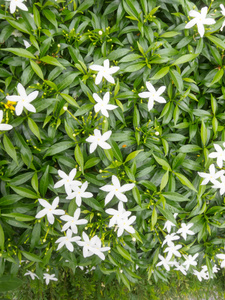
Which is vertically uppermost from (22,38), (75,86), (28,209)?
(22,38)

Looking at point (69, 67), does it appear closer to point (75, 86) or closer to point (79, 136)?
point (75, 86)

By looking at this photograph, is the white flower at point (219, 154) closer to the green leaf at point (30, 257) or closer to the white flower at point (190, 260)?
the white flower at point (190, 260)

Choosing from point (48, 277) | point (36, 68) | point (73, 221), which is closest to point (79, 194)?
point (73, 221)

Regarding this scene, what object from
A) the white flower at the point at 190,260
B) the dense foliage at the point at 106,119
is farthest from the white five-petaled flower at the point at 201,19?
the white flower at the point at 190,260

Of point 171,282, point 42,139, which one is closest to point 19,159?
point 42,139

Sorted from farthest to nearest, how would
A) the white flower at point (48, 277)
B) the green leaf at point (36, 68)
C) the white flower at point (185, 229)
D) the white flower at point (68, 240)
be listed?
the white flower at point (48, 277) < the white flower at point (185, 229) < the white flower at point (68, 240) < the green leaf at point (36, 68)

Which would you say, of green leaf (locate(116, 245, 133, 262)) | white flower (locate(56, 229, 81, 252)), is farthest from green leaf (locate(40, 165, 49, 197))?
green leaf (locate(116, 245, 133, 262))

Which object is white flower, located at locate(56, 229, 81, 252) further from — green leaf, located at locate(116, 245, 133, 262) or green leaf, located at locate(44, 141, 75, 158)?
green leaf, located at locate(44, 141, 75, 158)
